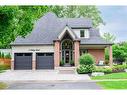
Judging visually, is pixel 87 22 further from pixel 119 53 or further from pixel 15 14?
pixel 15 14

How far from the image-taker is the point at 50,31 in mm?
42875

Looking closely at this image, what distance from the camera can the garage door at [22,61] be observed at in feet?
134

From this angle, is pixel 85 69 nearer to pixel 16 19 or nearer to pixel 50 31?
pixel 50 31

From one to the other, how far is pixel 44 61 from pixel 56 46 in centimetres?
227

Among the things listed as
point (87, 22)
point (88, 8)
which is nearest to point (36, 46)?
point (87, 22)

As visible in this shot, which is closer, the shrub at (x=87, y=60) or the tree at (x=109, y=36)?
the shrub at (x=87, y=60)

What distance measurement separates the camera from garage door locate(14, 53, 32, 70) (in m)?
40.8

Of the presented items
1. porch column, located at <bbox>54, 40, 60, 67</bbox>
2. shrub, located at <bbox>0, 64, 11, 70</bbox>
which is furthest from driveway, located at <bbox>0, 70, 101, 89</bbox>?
shrub, located at <bbox>0, 64, 11, 70</bbox>

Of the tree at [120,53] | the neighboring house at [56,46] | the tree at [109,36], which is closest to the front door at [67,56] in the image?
the neighboring house at [56,46]

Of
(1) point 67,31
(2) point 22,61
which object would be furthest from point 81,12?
(2) point 22,61

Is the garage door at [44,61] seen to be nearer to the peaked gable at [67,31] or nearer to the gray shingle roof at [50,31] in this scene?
the gray shingle roof at [50,31]

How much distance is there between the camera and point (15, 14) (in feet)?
71.1

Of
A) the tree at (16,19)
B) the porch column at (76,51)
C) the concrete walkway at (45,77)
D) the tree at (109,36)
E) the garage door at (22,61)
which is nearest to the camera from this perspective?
the tree at (16,19)

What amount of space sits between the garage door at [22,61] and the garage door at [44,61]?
93cm
